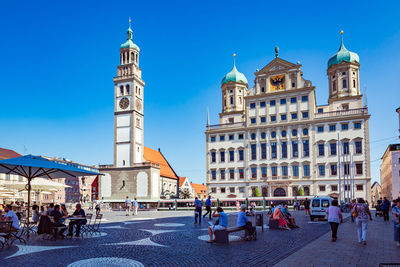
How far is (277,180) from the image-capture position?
58469mm

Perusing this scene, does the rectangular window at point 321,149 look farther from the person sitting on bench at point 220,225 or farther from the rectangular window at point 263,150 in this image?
the person sitting on bench at point 220,225

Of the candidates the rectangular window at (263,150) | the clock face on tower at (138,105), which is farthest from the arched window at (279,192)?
the clock face on tower at (138,105)

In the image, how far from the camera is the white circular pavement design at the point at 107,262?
355 inches

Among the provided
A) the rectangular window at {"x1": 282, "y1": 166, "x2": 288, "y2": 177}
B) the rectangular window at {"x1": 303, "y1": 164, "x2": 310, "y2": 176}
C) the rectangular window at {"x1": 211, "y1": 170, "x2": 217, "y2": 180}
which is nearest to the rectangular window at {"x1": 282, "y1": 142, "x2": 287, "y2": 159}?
the rectangular window at {"x1": 282, "y1": 166, "x2": 288, "y2": 177}

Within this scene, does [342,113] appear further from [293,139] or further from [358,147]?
[293,139]

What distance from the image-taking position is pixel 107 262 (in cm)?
Answer: 930

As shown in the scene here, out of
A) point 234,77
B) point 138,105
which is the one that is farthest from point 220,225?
point 234,77

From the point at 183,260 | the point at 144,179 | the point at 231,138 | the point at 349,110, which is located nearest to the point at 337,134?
the point at 349,110

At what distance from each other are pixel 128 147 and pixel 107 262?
57.5 meters

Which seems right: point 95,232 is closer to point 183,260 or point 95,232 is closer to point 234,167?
point 183,260

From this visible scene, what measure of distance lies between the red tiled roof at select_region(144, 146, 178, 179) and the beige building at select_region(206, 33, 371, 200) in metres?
18.5

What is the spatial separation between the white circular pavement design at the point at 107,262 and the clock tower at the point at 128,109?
56280 mm

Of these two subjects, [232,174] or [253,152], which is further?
[232,174]

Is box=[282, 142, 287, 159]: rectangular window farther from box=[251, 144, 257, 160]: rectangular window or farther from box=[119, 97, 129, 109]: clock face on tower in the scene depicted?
box=[119, 97, 129, 109]: clock face on tower
